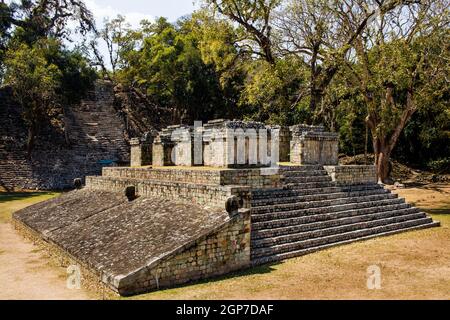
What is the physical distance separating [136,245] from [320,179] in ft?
24.4

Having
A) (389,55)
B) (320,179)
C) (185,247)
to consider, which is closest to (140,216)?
(185,247)

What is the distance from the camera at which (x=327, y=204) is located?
42.3 ft

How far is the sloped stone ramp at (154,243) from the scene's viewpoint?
8.04m

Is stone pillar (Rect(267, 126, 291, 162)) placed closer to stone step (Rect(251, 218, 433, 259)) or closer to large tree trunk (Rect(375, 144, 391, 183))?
stone step (Rect(251, 218, 433, 259))

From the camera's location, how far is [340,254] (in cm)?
1048

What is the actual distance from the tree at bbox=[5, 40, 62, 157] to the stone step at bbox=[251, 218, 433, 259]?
23.6 meters

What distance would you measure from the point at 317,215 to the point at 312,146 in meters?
4.58

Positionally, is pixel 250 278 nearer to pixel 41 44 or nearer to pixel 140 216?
pixel 140 216

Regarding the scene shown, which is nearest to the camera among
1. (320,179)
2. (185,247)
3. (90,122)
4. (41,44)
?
(185,247)

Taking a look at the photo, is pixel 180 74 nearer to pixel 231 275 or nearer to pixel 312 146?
pixel 312 146

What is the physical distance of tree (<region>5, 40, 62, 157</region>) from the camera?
90.4ft

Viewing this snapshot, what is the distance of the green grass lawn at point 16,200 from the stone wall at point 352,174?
14.1 meters

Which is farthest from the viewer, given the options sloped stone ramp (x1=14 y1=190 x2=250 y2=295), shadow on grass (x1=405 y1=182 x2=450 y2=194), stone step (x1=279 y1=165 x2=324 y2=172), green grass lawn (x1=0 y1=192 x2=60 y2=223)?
shadow on grass (x1=405 y1=182 x2=450 y2=194)

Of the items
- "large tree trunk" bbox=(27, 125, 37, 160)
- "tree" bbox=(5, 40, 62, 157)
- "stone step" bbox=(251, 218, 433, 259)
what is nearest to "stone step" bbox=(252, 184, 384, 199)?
"stone step" bbox=(251, 218, 433, 259)
